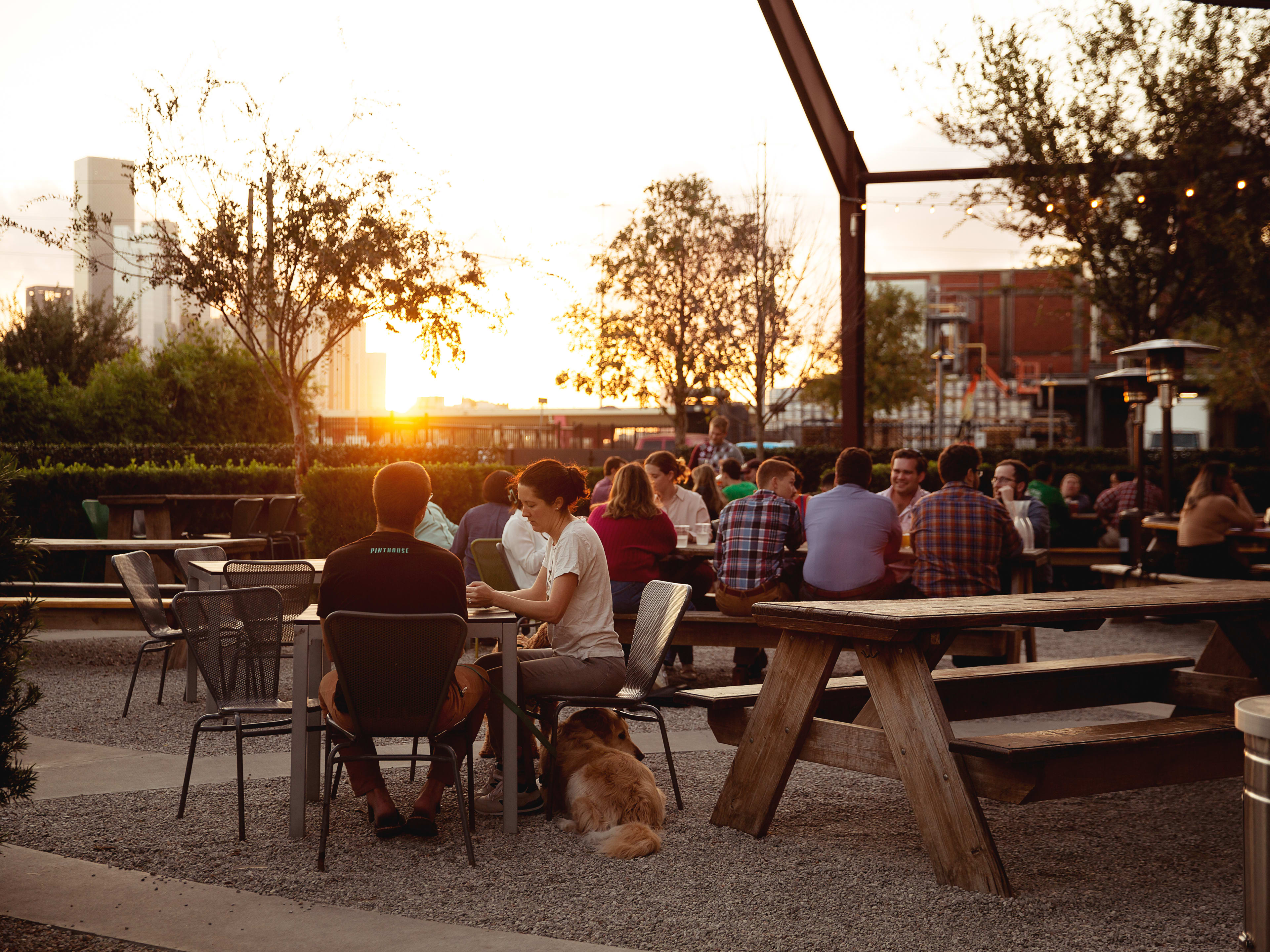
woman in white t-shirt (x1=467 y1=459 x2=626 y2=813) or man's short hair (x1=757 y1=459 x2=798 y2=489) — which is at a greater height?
man's short hair (x1=757 y1=459 x2=798 y2=489)

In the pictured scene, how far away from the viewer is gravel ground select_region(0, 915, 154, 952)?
3490 millimetres

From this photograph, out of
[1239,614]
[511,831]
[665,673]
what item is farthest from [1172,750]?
[665,673]

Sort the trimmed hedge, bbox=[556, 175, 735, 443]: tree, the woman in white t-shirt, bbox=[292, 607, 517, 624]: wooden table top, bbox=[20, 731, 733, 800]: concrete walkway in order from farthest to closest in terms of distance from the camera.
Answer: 1. bbox=[556, 175, 735, 443]: tree
2. the trimmed hedge
3. bbox=[20, 731, 733, 800]: concrete walkway
4. the woman in white t-shirt
5. bbox=[292, 607, 517, 624]: wooden table top

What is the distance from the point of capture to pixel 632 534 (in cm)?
734

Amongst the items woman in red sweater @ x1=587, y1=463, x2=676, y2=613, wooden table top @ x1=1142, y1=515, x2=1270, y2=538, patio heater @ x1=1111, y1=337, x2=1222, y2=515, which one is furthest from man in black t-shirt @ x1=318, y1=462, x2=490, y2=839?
patio heater @ x1=1111, y1=337, x2=1222, y2=515

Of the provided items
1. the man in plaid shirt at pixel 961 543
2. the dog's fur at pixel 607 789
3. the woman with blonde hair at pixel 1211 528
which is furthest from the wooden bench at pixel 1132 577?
the dog's fur at pixel 607 789

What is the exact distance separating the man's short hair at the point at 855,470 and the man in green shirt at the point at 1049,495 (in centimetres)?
576

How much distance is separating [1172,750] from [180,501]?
12.5 meters

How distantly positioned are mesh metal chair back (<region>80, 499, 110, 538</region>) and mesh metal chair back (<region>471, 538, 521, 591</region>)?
621cm

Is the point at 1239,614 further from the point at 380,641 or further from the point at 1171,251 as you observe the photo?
the point at 1171,251

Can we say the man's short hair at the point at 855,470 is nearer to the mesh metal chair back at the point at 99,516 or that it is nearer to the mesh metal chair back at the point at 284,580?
the mesh metal chair back at the point at 284,580

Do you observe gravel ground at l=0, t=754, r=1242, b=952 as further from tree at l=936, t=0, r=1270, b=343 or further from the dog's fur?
tree at l=936, t=0, r=1270, b=343

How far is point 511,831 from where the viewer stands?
4789 mm

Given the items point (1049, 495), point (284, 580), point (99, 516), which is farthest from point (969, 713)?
point (99, 516)
